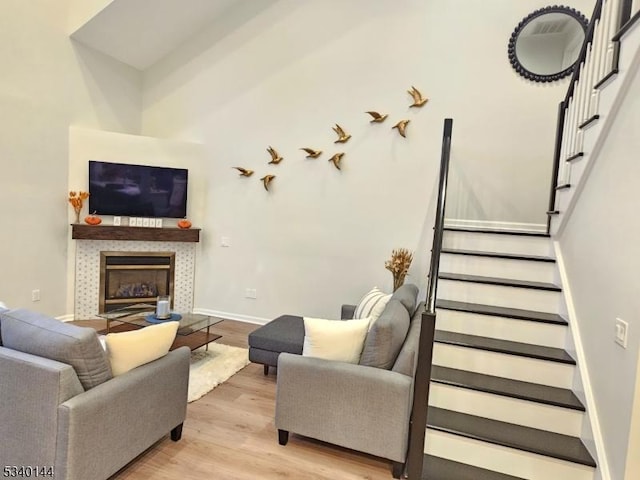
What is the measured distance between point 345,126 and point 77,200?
3.29 metres

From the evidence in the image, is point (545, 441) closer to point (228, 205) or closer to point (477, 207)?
point (477, 207)

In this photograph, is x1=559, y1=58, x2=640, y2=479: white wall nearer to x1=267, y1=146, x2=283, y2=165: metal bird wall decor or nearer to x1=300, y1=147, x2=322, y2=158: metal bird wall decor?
x1=300, y1=147, x2=322, y2=158: metal bird wall decor

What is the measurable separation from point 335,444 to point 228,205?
141 inches

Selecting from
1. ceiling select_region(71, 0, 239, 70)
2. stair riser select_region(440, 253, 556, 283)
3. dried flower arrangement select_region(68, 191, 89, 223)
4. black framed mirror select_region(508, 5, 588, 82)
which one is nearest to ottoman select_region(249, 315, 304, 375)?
stair riser select_region(440, 253, 556, 283)

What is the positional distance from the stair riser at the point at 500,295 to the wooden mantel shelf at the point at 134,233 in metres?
3.40

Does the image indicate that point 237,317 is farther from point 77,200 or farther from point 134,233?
point 77,200

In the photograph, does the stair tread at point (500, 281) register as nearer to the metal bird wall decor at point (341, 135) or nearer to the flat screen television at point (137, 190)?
the metal bird wall decor at point (341, 135)

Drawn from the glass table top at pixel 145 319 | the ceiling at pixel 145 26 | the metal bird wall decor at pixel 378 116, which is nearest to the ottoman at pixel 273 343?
the glass table top at pixel 145 319

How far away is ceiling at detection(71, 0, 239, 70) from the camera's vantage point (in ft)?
14.8

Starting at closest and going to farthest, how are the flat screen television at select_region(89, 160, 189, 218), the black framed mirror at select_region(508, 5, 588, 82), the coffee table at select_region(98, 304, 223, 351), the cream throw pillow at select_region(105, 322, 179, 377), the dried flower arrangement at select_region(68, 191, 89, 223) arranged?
1. the cream throw pillow at select_region(105, 322, 179, 377)
2. the coffee table at select_region(98, 304, 223, 351)
3. the black framed mirror at select_region(508, 5, 588, 82)
4. the dried flower arrangement at select_region(68, 191, 89, 223)
5. the flat screen television at select_region(89, 160, 189, 218)

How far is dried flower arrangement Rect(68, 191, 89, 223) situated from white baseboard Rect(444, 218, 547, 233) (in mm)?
4210

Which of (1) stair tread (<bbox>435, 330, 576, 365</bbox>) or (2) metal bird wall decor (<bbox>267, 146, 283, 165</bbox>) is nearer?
(1) stair tread (<bbox>435, 330, 576, 365</bbox>)

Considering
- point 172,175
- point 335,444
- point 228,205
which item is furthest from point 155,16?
point 335,444

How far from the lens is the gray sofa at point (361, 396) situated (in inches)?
87.1
